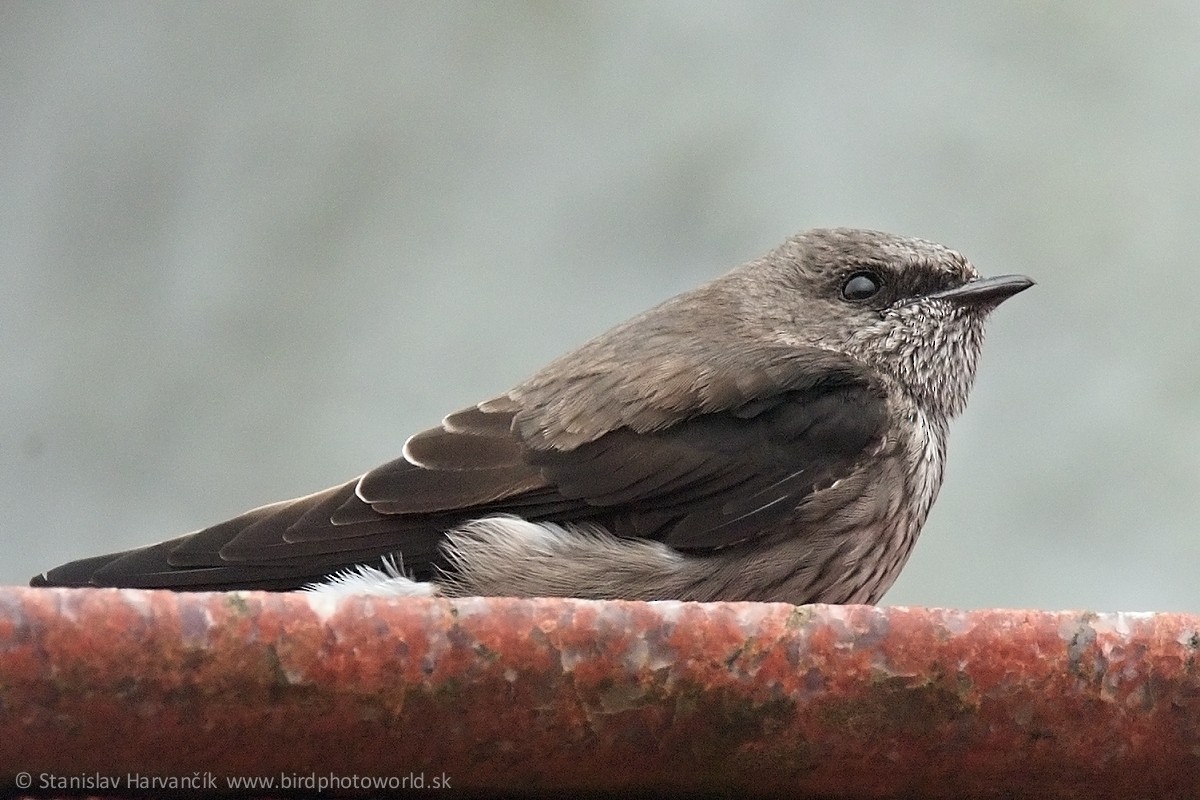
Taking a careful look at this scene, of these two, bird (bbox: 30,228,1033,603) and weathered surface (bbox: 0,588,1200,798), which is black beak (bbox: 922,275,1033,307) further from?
weathered surface (bbox: 0,588,1200,798)

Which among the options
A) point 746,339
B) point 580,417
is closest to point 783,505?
point 580,417

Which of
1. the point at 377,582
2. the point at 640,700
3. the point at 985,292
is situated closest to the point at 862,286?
the point at 985,292

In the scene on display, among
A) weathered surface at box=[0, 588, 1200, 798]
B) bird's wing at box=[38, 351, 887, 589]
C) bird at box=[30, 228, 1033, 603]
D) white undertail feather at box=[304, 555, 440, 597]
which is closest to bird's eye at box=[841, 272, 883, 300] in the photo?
bird at box=[30, 228, 1033, 603]

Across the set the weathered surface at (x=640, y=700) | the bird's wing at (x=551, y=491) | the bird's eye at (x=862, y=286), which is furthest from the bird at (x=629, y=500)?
the weathered surface at (x=640, y=700)

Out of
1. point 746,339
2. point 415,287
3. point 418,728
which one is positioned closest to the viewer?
point 418,728

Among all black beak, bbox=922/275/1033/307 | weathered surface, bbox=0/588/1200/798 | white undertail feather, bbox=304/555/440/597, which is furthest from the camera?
black beak, bbox=922/275/1033/307

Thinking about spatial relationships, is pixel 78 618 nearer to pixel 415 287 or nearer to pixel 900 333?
pixel 900 333
